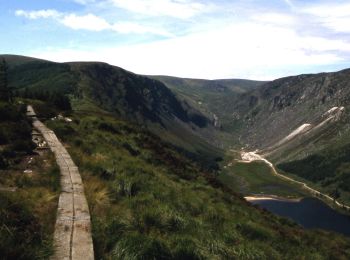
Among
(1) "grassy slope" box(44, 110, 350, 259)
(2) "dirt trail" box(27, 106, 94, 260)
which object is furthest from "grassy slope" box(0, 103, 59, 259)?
(1) "grassy slope" box(44, 110, 350, 259)

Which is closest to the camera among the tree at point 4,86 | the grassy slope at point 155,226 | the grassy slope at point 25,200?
the grassy slope at point 25,200

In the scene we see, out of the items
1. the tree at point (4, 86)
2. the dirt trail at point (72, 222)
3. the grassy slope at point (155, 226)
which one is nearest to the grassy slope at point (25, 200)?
the dirt trail at point (72, 222)

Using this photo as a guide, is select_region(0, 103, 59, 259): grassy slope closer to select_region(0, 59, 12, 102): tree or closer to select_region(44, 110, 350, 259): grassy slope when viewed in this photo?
select_region(44, 110, 350, 259): grassy slope

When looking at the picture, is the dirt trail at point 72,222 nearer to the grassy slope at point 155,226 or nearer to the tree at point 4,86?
the grassy slope at point 155,226

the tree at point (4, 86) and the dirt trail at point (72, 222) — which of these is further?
the tree at point (4, 86)

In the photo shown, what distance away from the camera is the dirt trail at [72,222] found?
11.7 metres

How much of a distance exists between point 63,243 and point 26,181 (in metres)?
7.74

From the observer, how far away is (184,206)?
20.6 metres

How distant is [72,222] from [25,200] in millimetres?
2327

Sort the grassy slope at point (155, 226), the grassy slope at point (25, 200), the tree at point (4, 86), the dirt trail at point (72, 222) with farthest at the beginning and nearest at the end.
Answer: the tree at point (4, 86)
the grassy slope at point (155, 226)
the dirt trail at point (72, 222)
the grassy slope at point (25, 200)

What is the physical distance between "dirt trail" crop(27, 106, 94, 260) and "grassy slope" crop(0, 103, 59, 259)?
26 centimetres

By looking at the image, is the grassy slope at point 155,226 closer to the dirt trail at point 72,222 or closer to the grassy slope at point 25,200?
the dirt trail at point 72,222

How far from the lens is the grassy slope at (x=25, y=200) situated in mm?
10852

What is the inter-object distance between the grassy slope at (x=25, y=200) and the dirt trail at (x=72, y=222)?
259mm
